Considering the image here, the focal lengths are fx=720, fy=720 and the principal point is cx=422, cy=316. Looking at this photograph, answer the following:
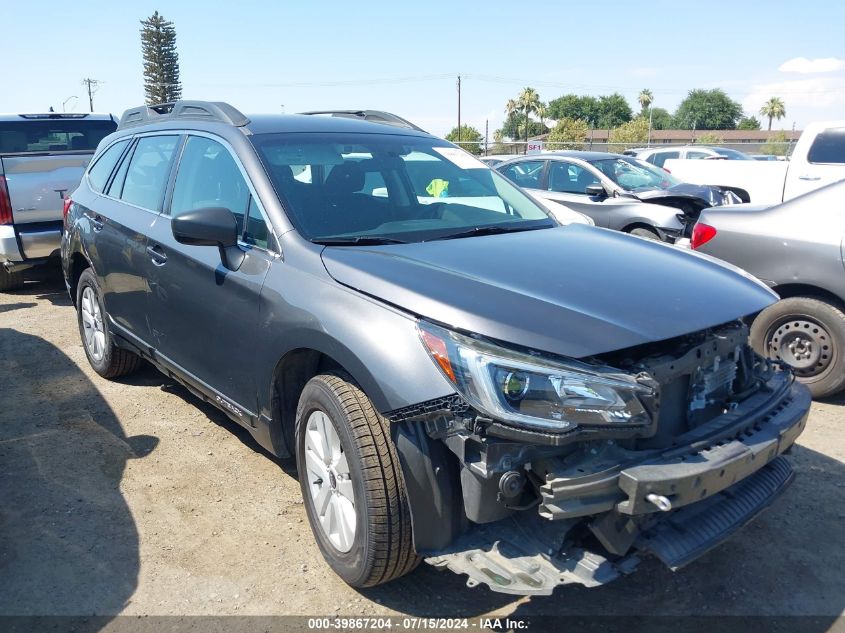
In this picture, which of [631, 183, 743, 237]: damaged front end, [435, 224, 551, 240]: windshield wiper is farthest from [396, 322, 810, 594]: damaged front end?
[631, 183, 743, 237]: damaged front end

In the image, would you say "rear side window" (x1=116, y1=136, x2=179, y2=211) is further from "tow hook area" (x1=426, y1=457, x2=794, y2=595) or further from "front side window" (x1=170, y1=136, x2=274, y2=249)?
"tow hook area" (x1=426, y1=457, x2=794, y2=595)

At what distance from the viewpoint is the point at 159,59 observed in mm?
59750

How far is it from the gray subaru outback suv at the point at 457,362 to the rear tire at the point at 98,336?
1361 millimetres

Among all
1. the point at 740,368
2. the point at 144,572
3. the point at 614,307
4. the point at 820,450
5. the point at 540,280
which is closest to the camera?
the point at 614,307

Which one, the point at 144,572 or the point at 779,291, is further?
the point at 779,291

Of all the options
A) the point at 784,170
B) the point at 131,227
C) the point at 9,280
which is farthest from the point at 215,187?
the point at 784,170

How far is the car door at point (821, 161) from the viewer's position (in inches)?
317

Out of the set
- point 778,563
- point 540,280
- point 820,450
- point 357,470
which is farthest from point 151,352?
point 820,450

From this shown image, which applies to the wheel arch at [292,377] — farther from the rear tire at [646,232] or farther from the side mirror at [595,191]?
the side mirror at [595,191]

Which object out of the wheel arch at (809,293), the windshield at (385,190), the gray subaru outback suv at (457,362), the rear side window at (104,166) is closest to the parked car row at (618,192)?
the wheel arch at (809,293)

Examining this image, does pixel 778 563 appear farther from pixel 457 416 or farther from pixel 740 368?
pixel 457 416

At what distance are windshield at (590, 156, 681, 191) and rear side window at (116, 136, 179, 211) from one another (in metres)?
6.43

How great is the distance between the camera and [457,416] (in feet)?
7.41

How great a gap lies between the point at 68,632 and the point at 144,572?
1.33 ft
